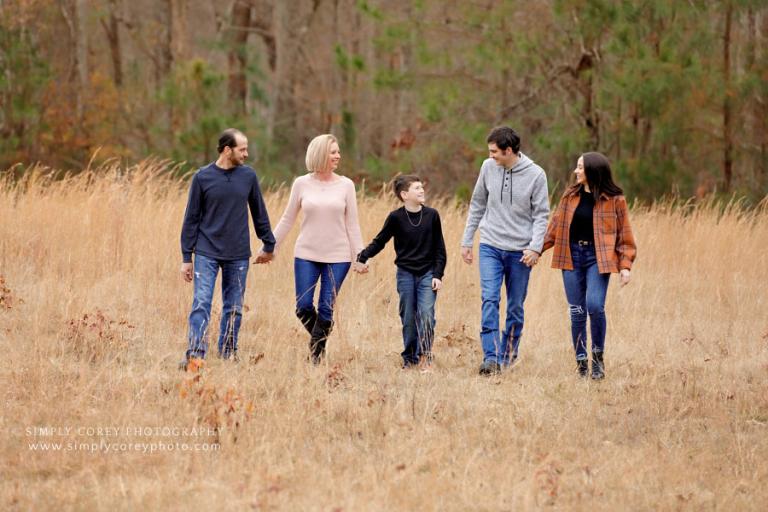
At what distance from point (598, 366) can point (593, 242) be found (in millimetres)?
845

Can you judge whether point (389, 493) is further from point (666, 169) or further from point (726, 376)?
point (666, 169)

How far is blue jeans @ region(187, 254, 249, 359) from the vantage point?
6754 millimetres

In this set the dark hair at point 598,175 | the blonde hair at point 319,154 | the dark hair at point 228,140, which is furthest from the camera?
the blonde hair at point 319,154

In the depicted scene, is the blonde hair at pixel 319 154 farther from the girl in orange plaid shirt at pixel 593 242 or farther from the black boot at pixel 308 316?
the girl in orange plaid shirt at pixel 593 242

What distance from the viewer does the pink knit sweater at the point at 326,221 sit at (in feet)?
22.9

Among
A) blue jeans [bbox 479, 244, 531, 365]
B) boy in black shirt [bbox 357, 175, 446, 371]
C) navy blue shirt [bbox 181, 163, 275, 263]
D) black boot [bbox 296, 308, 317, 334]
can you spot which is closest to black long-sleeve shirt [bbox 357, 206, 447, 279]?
boy in black shirt [bbox 357, 175, 446, 371]

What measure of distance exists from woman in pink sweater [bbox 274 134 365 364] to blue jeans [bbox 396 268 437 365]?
395mm

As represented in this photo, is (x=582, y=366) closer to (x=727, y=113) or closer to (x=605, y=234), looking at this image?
(x=605, y=234)

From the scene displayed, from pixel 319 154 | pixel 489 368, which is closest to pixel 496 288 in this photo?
pixel 489 368

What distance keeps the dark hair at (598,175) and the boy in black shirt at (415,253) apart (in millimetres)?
1039

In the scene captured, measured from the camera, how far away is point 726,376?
7.31 m

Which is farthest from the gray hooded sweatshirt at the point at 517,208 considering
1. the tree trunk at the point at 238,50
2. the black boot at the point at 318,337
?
the tree trunk at the point at 238,50

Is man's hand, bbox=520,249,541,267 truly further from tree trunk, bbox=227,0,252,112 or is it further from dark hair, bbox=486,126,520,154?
tree trunk, bbox=227,0,252,112

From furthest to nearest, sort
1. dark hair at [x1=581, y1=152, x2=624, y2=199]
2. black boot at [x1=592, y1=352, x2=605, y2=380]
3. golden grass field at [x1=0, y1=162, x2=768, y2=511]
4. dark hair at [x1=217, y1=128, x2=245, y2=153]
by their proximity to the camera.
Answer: black boot at [x1=592, y1=352, x2=605, y2=380] → dark hair at [x1=581, y1=152, x2=624, y2=199] → dark hair at [x1=217, y1=128, x2=245, y2=153] → golden grass field at [x1=0, y1=162, x2=768, y2=511]
